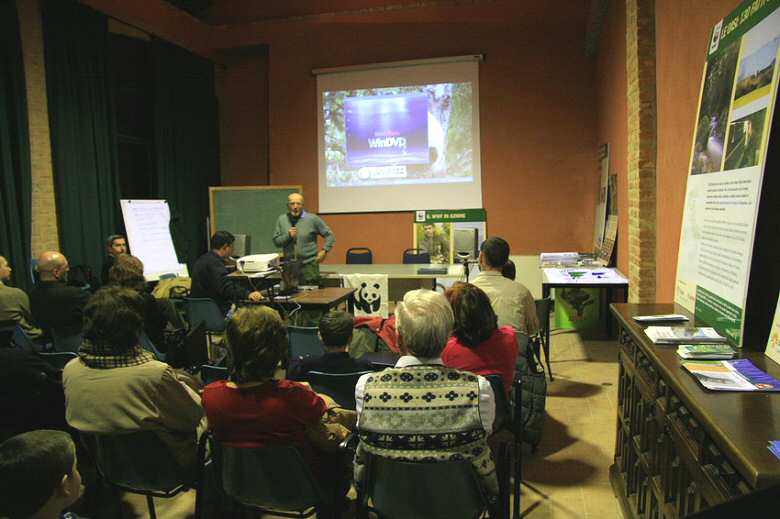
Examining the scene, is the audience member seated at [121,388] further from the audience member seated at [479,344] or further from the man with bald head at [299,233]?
the man with bald head at [299,233]

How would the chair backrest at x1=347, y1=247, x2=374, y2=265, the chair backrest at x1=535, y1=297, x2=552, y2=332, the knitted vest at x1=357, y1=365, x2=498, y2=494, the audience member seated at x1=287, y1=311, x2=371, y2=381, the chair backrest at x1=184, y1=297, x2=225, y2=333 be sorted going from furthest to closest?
the chair backrest at x1=347, y1=247, x2=374, y2=265, the chair backrest at x1=184, y1=297, x2=225, y2=333, the chair backrest at x1=535, y1=297, x2=552, y2=332, the audience member seated at x1=287, y1=311, x2=371, y2=381, the knitted vest at x1=357, y1=365, x2=498, y2=494

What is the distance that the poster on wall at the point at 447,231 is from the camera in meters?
7.19

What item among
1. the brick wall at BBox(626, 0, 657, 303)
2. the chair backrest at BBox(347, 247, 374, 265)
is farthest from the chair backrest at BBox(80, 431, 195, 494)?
the chair backrest at BBox(347, 247, 374, 265)

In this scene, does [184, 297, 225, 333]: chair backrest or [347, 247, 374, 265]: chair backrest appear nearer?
[184, 297, 225, 333]: chair backrest

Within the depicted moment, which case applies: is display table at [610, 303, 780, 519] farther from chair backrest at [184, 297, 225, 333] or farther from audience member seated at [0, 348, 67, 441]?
chair backrest at [184, 297, 225, 333]

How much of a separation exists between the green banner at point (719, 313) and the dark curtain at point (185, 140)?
6.31 m

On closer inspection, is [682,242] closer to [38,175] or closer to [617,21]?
[617,21]

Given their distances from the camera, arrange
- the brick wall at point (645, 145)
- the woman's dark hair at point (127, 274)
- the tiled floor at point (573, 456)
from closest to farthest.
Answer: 1. the tiled floor at point (573, 456)
2. the woman's dark hair at point (127, 274)
3. the brick wall at point (645, 145)

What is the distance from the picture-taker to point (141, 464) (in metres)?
2.00

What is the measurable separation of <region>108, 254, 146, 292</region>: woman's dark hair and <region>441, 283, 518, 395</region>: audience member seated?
2.18m

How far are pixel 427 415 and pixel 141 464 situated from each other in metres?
1.14

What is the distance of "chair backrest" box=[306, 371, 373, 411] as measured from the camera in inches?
88.8

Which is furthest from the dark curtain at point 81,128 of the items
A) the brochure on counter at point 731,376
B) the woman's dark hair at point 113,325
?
the brochure on counter at point 731,376

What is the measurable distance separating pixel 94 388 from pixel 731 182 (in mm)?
2314
